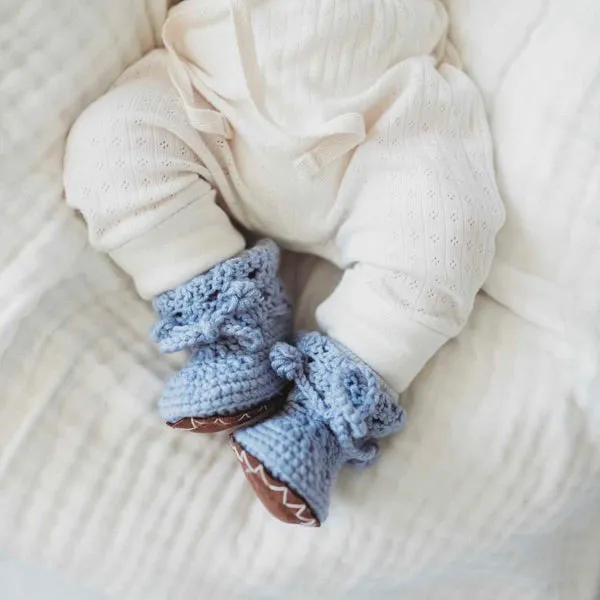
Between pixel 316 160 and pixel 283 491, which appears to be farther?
pixel 316 160

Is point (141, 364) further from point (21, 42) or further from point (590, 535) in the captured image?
point (590, 535)

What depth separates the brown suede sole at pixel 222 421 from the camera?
0.64m

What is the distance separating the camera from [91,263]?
734 millimetres

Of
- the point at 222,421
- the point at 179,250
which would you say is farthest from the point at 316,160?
the point at 222,421

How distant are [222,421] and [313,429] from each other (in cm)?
8

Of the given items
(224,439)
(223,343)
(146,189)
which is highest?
(146,189)

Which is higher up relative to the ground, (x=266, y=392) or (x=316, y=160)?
(x=316, y=160)

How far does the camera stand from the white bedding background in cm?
68

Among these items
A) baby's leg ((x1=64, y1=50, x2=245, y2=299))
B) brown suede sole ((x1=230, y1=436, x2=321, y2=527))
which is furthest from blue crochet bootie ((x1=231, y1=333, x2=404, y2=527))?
baby's leg ((x1=64, y1=50, x2=245, y2=299))

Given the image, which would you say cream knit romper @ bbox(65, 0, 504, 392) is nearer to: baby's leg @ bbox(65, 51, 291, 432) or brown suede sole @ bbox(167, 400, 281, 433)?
baby's leg @ bbox(65, 51, 291, 432)

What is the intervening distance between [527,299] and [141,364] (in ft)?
1.30

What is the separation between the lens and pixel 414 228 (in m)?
0.68

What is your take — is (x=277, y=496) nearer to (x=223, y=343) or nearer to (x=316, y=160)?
(x=223, y=343)

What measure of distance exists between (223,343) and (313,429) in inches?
4.5
